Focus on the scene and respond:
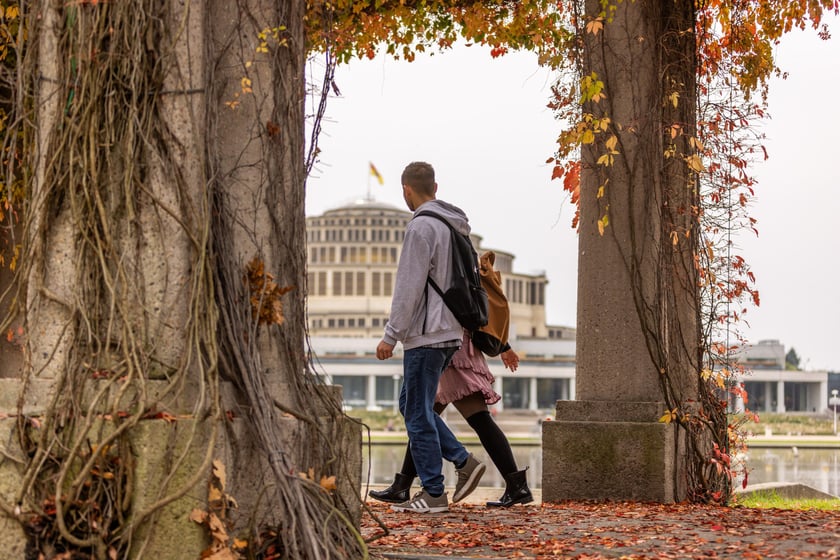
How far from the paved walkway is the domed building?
6729cm

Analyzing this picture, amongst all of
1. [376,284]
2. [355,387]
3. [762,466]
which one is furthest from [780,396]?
[762,466]

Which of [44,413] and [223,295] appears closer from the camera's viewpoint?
[44,413]

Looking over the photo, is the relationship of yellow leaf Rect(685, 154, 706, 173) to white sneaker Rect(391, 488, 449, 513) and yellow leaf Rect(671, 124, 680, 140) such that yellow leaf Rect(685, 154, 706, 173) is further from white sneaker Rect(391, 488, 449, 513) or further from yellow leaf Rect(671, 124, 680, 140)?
white sneaker Rect(391, 488, 449, 513)

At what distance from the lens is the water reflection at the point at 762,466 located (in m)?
15.8

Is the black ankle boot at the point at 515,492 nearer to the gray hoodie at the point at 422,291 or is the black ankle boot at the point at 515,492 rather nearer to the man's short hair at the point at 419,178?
the gray hoodie at the point at 422,291

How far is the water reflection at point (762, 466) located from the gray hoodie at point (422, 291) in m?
7.74

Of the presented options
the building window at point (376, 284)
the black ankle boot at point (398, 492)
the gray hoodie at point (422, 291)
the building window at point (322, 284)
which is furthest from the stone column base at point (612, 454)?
the building window at point (322, 284)

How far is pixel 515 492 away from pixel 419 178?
174 cm

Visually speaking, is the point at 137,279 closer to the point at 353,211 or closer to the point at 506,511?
the point at 506,511

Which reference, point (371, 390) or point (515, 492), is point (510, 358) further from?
point (371, 390)

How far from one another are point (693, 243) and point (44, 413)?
454cm

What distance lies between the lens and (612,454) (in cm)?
645

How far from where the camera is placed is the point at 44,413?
11.0 ft

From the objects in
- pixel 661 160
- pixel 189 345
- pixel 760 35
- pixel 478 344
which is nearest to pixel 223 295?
pixel 189 345
